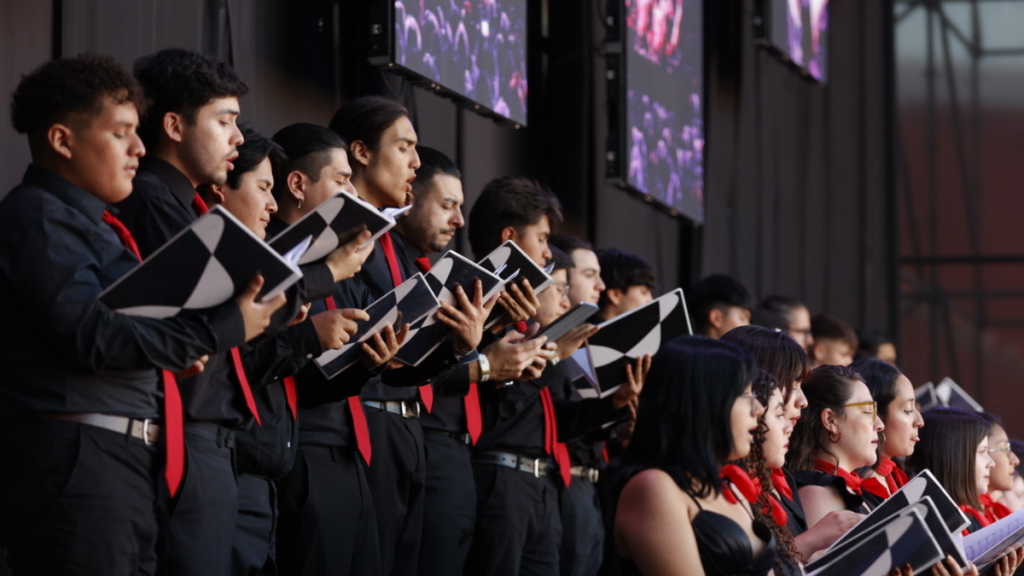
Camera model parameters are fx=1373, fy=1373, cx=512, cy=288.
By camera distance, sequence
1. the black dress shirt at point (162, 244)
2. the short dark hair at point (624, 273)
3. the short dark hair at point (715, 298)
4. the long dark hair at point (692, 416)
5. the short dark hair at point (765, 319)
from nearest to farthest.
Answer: the long dark hair at point (692, 416)
the black dress shirt at point (162, 244)
the short dark hair at point (624, 273)
the short dark hair at point (715, 298)
the short dark hair at point (765, 319)

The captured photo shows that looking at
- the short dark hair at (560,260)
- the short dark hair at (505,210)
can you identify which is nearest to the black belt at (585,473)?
the short dark hair at (560,260)

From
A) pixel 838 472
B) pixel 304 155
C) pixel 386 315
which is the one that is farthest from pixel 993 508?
pixel 304 155

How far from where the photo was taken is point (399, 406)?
342cm

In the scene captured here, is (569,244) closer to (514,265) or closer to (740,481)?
(514,265)

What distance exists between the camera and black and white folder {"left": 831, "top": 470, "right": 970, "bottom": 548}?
272 cm

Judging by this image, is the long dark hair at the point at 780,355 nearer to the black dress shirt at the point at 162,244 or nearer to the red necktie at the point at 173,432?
the black dress shirt at the point at 162,244

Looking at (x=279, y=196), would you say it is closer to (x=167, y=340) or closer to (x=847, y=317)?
(x=167, y=340)

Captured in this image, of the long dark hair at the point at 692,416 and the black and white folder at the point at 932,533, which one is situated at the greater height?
the long dark hair at the point at 692,416

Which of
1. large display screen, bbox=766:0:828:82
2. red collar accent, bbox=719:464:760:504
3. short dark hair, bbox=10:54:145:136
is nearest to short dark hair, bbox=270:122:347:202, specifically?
short dark hair, bbox=10:54:145:136

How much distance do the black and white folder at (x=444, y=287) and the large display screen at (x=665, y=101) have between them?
97.1 inches

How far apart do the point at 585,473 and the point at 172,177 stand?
2.24 metres

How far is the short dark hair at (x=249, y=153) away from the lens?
9.77ft

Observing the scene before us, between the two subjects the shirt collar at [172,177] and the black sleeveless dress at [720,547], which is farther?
the shirt collar at [172,177]

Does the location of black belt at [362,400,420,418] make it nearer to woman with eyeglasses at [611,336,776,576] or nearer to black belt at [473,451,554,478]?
black belt at [473,451,554,478]
